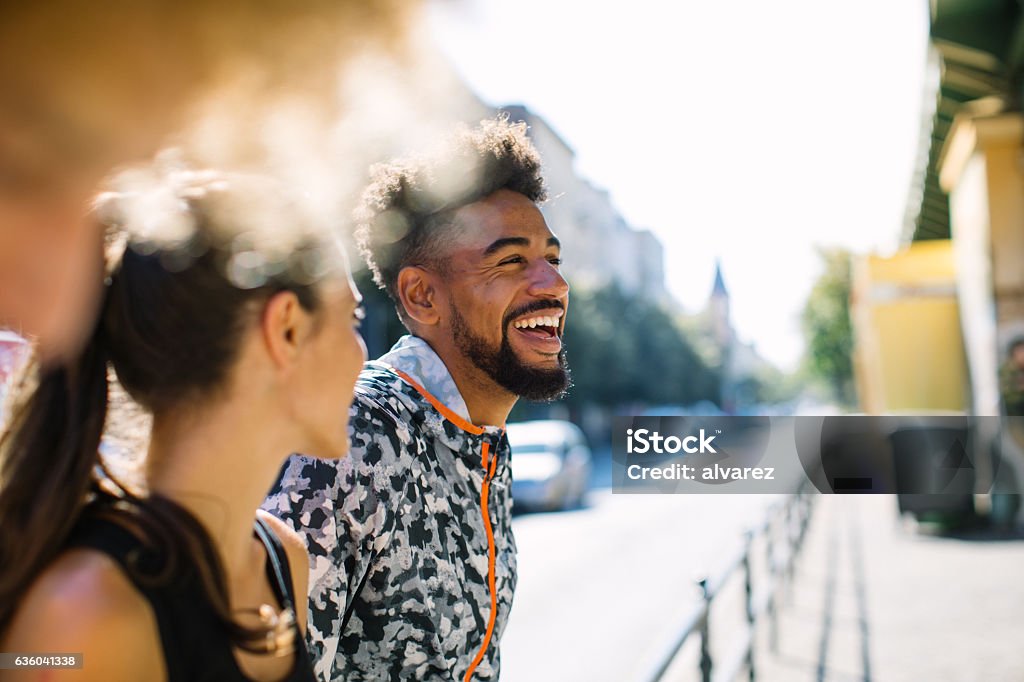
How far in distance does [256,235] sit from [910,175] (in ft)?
56.6

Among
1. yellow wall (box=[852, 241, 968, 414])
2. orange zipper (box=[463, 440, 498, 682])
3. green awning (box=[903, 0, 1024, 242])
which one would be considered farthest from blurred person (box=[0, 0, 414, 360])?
yellow wall (box=[852, 241, 968, 414])

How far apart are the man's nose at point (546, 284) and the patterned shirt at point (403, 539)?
1.03 feet

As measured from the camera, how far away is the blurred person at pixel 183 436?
35.6 inches

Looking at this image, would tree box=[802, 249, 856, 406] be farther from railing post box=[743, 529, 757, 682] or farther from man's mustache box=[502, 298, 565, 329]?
man's mustache box=[502, 298, 565, 329]

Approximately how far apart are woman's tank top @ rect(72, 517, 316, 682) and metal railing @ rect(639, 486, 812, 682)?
4.99 feet

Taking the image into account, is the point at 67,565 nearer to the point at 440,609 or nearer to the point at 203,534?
the point at 203,534

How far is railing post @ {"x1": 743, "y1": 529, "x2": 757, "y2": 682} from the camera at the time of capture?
4.34 metres

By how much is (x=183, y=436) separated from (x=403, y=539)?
638mm

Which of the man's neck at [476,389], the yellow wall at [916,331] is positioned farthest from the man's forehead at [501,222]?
the yellow wall at [916,331]

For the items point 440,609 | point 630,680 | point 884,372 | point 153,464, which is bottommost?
point 630,680

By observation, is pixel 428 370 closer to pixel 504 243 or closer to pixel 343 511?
pixel 504 243

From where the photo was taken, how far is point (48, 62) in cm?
235

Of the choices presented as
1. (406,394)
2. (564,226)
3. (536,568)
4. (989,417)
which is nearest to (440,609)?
(406,394)

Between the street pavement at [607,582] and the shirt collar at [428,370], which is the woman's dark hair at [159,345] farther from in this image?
the street pavement at [607,582]
